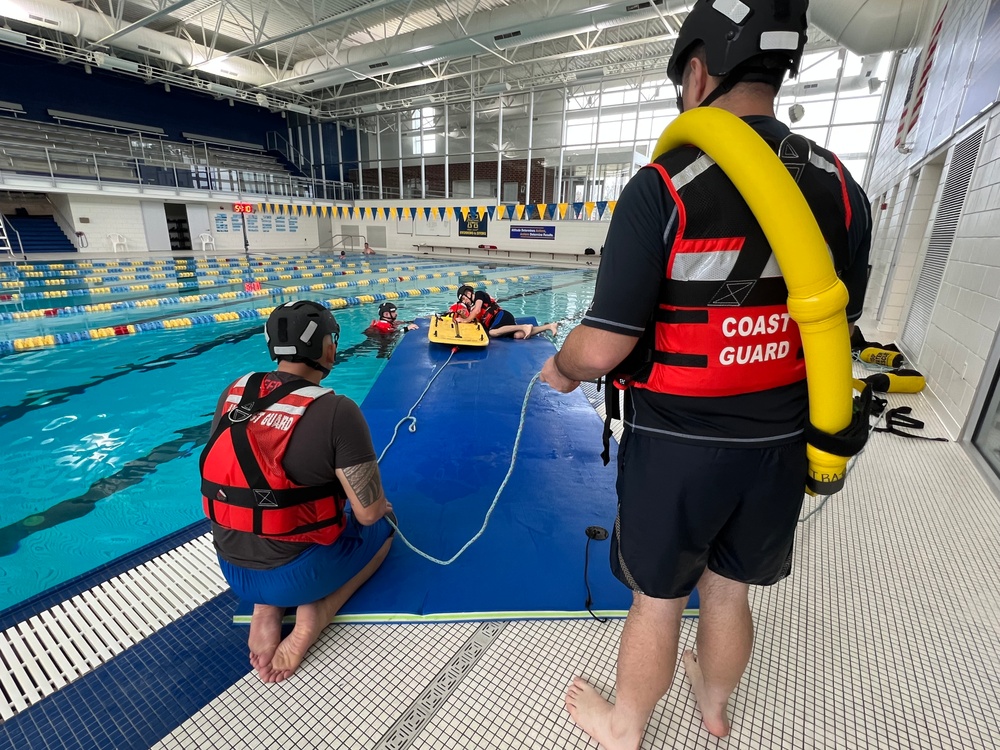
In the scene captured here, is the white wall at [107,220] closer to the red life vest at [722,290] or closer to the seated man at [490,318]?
the seated man at [490,318]

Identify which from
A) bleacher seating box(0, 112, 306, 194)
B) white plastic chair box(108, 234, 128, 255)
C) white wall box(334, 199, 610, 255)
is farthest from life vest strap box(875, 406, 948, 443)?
white plastic chair box(108, 234, 128, 255)

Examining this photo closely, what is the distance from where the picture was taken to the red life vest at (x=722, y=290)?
917 mm

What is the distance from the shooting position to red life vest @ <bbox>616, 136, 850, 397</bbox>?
36.1 inches

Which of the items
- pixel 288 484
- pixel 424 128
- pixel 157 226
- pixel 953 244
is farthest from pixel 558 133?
pixel 288 484

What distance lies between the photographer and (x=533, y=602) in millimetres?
1934

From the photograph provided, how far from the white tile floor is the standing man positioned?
56cm

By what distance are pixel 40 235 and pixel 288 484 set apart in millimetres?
25779

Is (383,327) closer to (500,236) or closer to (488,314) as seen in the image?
(488,314)

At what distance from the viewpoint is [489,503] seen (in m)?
2.62

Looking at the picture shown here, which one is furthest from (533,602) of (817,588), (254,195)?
(254,195)

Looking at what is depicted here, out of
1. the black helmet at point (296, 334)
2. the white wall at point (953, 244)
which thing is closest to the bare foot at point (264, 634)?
the black helmet at point (296, 334)

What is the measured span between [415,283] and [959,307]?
1245 cm

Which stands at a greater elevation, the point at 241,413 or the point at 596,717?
the point at 241,413

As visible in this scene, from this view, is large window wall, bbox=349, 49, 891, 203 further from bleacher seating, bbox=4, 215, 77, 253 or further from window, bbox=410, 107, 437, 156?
bleacher seating, bbox=4, 215, 77, 253
